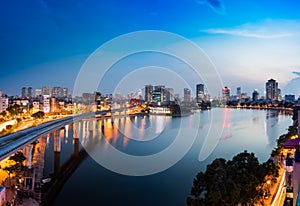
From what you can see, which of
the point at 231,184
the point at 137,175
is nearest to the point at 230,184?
the point at 231,184

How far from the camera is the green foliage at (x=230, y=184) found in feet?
9.59

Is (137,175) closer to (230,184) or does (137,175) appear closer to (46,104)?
(230,184)

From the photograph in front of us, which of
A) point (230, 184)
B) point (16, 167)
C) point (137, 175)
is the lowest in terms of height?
point (137, 175)

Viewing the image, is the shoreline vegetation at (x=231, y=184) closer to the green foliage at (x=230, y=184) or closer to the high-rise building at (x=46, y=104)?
the green foliage at (x=230, y=184)

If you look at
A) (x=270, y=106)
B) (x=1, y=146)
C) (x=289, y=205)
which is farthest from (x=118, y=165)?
(x=270, y=106)

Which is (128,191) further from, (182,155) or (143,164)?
(182,155)

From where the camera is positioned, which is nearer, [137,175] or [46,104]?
[137,175]

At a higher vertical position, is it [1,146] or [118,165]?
[1,146]

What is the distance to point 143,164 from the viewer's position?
7246mm

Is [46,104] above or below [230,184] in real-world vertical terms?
above

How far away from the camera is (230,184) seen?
3.01 meters

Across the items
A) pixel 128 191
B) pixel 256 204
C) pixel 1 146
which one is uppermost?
pixel 1 146

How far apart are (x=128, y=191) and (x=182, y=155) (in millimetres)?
3105

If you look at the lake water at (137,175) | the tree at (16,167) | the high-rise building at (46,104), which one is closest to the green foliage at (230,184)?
the lake water at (137,175)
